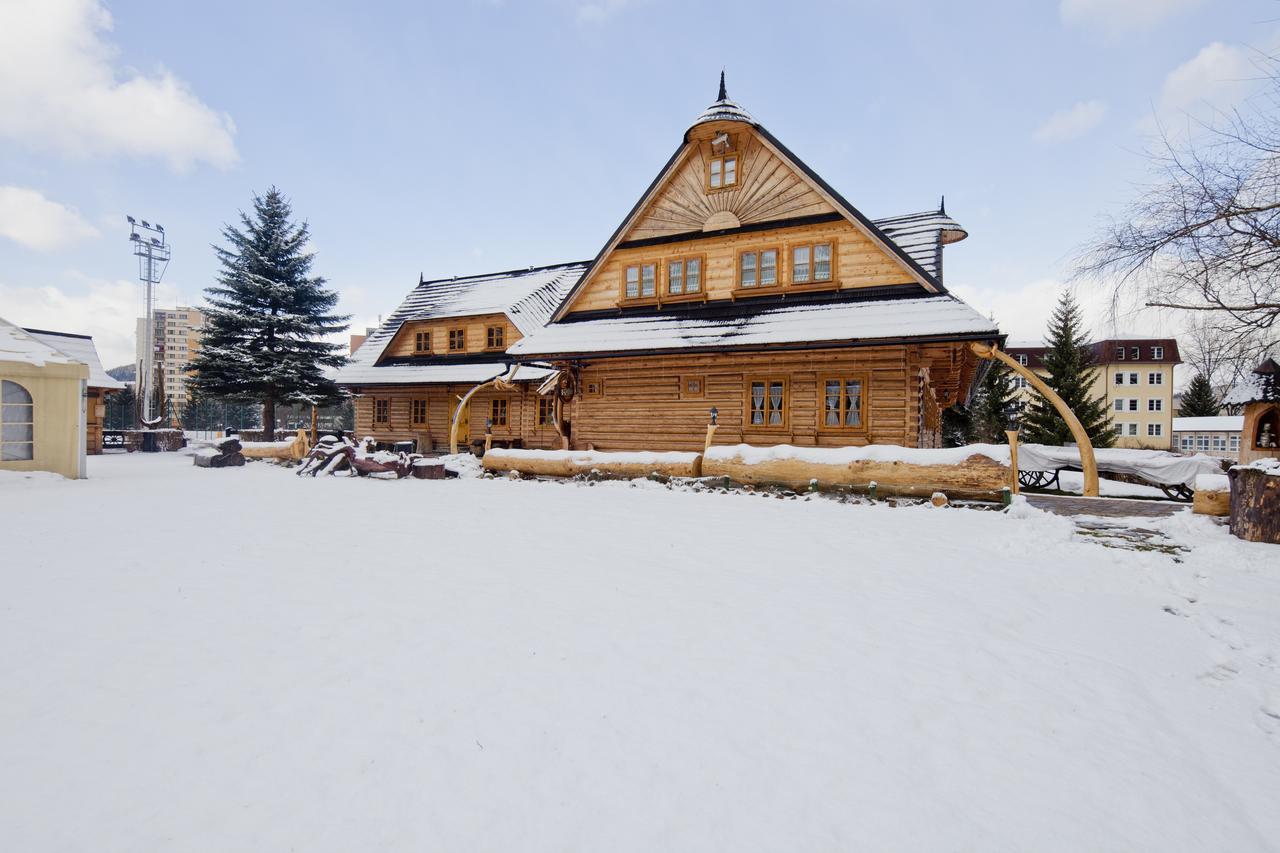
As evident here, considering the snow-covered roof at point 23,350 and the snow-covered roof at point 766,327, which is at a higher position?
the snow-covered roof at point 766,327

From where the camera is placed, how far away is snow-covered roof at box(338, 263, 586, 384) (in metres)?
23.8

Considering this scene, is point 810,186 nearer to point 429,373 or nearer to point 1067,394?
point 429,373

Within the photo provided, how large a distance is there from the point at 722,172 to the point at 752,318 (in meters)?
4.49

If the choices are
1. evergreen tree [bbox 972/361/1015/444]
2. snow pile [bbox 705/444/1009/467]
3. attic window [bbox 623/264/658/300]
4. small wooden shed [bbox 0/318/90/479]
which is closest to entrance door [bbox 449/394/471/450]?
attic window [bbox 623/264/658/300]

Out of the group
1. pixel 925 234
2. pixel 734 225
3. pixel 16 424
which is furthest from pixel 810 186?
pixel 16 424

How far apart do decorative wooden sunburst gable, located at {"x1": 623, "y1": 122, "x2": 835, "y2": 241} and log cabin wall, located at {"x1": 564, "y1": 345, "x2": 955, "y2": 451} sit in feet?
12.8

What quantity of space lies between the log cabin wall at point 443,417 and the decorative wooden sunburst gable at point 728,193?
8.62 m

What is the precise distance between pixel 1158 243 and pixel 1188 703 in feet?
22.5

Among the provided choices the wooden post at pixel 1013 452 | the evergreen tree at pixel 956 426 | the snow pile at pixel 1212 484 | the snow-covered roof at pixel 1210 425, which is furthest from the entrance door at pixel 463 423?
the snow-covered roof at pixel 1210 425

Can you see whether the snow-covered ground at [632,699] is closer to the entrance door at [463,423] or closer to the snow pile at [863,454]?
the snow pile at [863,454]

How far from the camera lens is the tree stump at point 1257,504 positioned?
23.1 ft

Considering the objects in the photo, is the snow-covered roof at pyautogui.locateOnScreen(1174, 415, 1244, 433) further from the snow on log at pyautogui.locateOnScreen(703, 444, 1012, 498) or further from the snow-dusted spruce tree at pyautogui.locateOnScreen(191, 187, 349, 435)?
the snow-dusted spruce tree at pyautogui.locateOnScreen(191, 187, 349, 435)

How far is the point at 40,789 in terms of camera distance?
7.86 ft

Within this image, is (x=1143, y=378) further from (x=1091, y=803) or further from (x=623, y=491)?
(x=1091, y=803)
